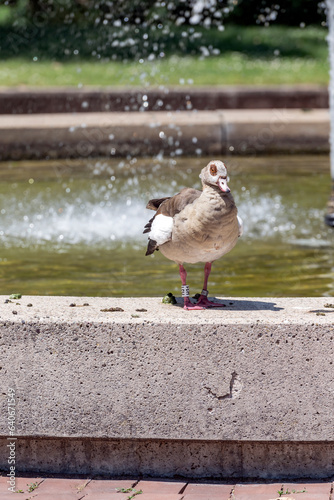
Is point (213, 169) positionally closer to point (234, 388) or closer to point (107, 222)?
point (234, 388)

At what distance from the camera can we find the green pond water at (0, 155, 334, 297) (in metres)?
5.60

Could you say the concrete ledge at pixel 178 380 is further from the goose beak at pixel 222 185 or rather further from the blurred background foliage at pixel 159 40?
the blurred background foliage at pixel 159 40

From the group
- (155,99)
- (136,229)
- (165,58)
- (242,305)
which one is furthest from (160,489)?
(165,58)

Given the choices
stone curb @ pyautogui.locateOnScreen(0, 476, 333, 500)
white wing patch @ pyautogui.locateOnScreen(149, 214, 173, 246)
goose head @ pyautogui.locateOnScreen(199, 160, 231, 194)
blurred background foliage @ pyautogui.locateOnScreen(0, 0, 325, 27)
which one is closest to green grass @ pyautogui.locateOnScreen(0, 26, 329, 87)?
blurred background foliage @ pyautogui.locateOnScreen(0, 0, 325, 27)

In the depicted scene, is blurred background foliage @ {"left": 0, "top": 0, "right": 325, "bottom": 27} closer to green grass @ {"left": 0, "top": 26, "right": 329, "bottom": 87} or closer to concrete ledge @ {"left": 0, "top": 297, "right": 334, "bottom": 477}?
green grass @ {"left": 0, "top": 26, "right": 329, "bottom": 87}

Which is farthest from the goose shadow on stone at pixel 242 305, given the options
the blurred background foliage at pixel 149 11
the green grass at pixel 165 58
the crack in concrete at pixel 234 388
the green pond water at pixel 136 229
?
the blurred background foliage at pixel 149 11

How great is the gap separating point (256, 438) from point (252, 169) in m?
7.39

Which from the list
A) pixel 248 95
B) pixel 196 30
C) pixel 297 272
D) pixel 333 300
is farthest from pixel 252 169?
pixel 196 30

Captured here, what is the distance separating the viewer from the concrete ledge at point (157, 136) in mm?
10844

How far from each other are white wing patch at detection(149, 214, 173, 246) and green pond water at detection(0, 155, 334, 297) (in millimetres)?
1834

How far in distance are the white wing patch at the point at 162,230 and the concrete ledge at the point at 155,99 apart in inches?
355

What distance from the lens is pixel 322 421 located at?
3129 mm

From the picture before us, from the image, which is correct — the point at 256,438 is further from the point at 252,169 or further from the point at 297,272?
the point at 252,169

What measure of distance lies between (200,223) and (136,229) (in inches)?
160
